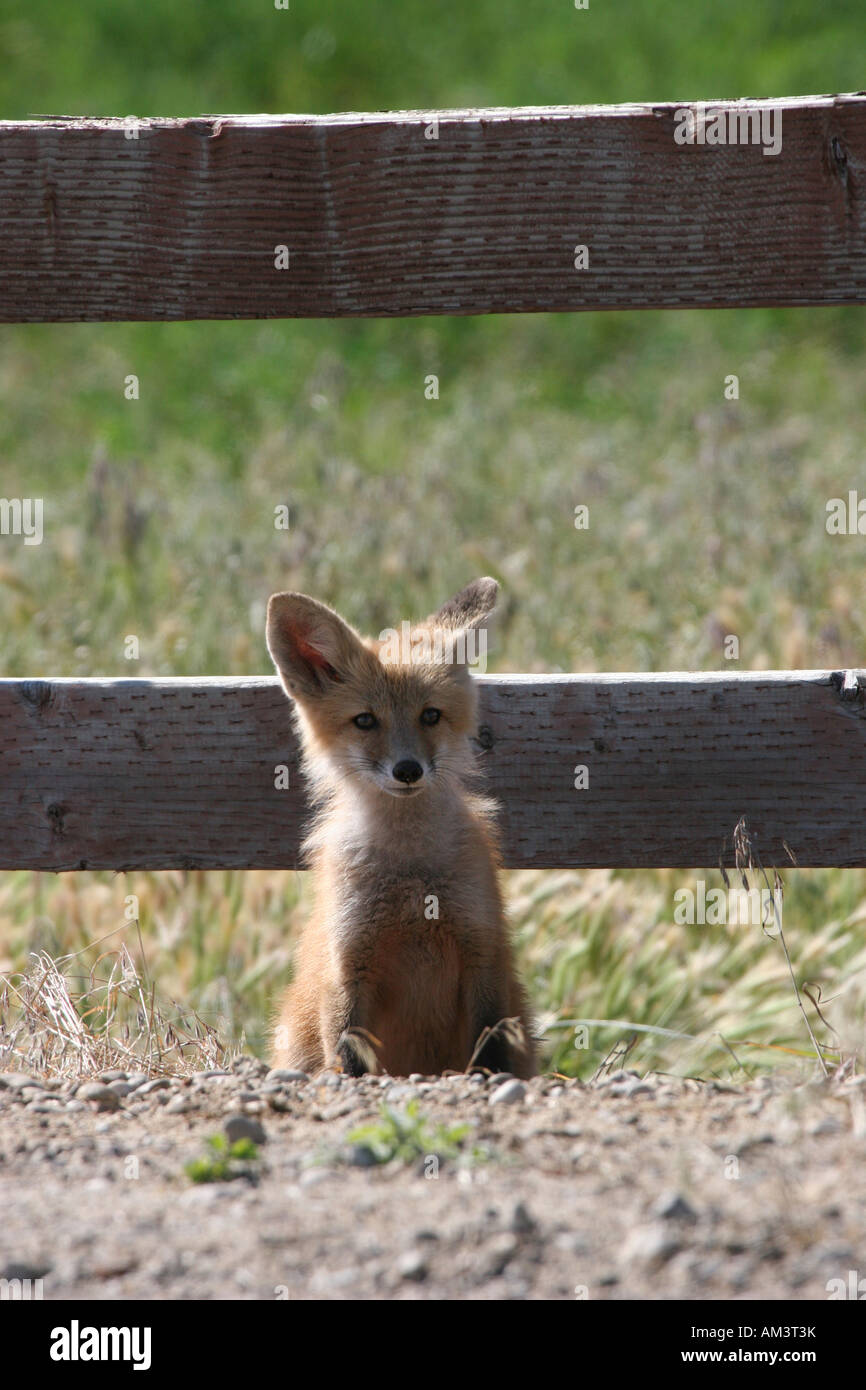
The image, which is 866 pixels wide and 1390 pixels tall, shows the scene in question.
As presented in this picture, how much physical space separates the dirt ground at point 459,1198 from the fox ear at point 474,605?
5.02 ft

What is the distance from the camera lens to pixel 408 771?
13.2 ft

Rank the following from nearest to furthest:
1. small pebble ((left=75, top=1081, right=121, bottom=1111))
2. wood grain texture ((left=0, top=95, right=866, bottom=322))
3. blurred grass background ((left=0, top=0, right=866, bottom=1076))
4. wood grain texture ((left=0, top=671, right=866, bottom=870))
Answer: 1. small pebble ((left=75, top=1081, right=121, bottom=1111))
2. wood grain texture ((left=0, top=95, right=866, bottom=322))
3. wood grain texture ((left=0, top=671, right=866, bottom=870))
4. blurred grass background ((left=0, top=0, right=866, bottom=1076))

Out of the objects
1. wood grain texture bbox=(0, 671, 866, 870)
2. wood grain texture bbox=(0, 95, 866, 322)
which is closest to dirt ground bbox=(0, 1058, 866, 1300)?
wood grain texture bbox=(0, 671, 866, 870)

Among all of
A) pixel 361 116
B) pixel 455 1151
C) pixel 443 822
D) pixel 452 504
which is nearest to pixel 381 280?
pixel 361 116

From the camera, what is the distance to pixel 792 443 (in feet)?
27.4

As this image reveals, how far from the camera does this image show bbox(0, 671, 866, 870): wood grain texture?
3.78m

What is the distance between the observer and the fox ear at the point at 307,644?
13.4 feet

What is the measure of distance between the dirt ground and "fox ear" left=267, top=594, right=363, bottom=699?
54.7 inches

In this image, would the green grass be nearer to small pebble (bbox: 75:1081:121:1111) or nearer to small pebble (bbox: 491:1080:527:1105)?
small pebble (bbox: 491:1080:527:1105)

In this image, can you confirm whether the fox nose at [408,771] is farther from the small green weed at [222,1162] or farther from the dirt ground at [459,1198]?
the small green weed at [222,1162]

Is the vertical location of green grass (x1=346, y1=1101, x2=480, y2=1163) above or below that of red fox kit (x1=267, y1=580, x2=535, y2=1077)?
below

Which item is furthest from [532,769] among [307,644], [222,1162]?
[222,1162]

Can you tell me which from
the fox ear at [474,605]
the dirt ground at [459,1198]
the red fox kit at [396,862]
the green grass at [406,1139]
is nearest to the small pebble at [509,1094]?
the dirt ground at [459,1198]

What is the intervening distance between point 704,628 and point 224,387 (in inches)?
280
